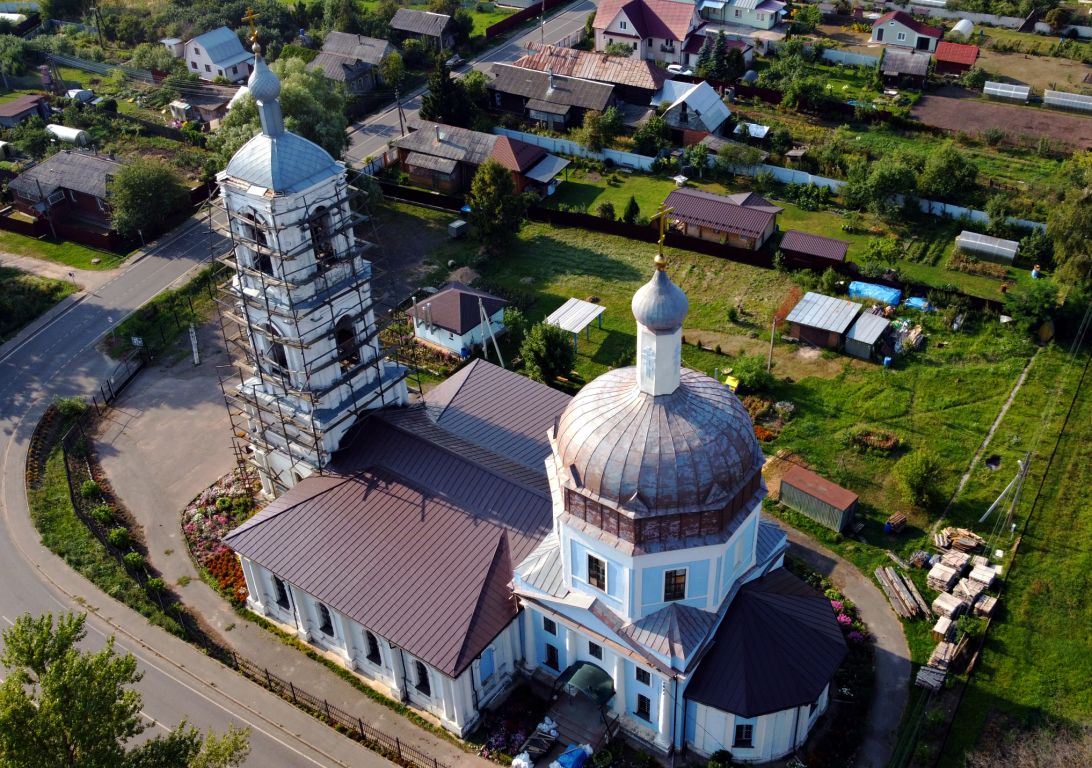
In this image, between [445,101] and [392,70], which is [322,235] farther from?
[392,70]

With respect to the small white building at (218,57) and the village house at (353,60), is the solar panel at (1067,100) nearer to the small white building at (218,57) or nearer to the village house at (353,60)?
the village house at (353,60)

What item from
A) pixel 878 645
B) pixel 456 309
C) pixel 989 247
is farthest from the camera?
pixel 989 247

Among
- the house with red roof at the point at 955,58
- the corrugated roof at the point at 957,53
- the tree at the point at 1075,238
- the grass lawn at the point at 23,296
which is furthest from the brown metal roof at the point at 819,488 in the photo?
the corrugated roof at the point at 957,53

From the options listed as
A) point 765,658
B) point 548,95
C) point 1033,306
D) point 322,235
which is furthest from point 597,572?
point 548,95

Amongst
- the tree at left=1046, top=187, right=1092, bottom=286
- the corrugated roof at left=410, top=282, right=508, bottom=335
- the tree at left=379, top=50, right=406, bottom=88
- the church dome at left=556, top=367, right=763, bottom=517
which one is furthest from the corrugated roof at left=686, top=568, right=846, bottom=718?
the tree at left=379, top=50, right=406, bottom=88

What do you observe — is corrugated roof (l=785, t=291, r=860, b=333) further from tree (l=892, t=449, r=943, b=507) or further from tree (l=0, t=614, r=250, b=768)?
tree (l=0, t=614, r=250, b=768)
